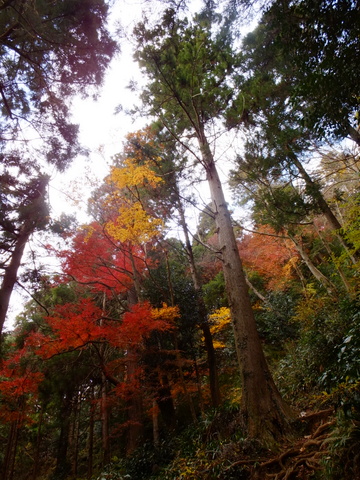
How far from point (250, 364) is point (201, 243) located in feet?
8.27

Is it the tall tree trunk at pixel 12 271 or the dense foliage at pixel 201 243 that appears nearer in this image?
the dense foliage at pixel 201 243

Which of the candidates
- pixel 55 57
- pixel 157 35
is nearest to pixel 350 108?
pixel 157 35

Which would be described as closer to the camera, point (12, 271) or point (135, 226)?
point (12, 271)

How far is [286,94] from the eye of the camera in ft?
24.1

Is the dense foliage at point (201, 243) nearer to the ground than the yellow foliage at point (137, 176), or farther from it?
nearer to the ground

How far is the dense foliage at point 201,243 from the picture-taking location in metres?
3.58

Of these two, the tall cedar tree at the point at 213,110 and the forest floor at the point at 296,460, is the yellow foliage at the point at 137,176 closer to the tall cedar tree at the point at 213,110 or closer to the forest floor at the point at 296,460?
the tall cedar tree at the point at 213,110

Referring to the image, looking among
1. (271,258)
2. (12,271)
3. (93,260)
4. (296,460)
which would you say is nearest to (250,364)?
(296,460)

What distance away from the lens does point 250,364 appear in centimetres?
425

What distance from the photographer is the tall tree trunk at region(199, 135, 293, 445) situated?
374cm

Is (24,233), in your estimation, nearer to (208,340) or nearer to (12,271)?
(12,271)

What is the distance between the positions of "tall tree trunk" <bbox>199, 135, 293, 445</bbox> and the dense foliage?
28mm

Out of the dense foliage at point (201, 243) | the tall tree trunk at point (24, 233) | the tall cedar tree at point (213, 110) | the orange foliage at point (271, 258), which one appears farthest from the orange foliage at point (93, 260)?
the orange foliage at point (271, 258)

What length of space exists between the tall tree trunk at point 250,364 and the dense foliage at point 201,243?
3cm
